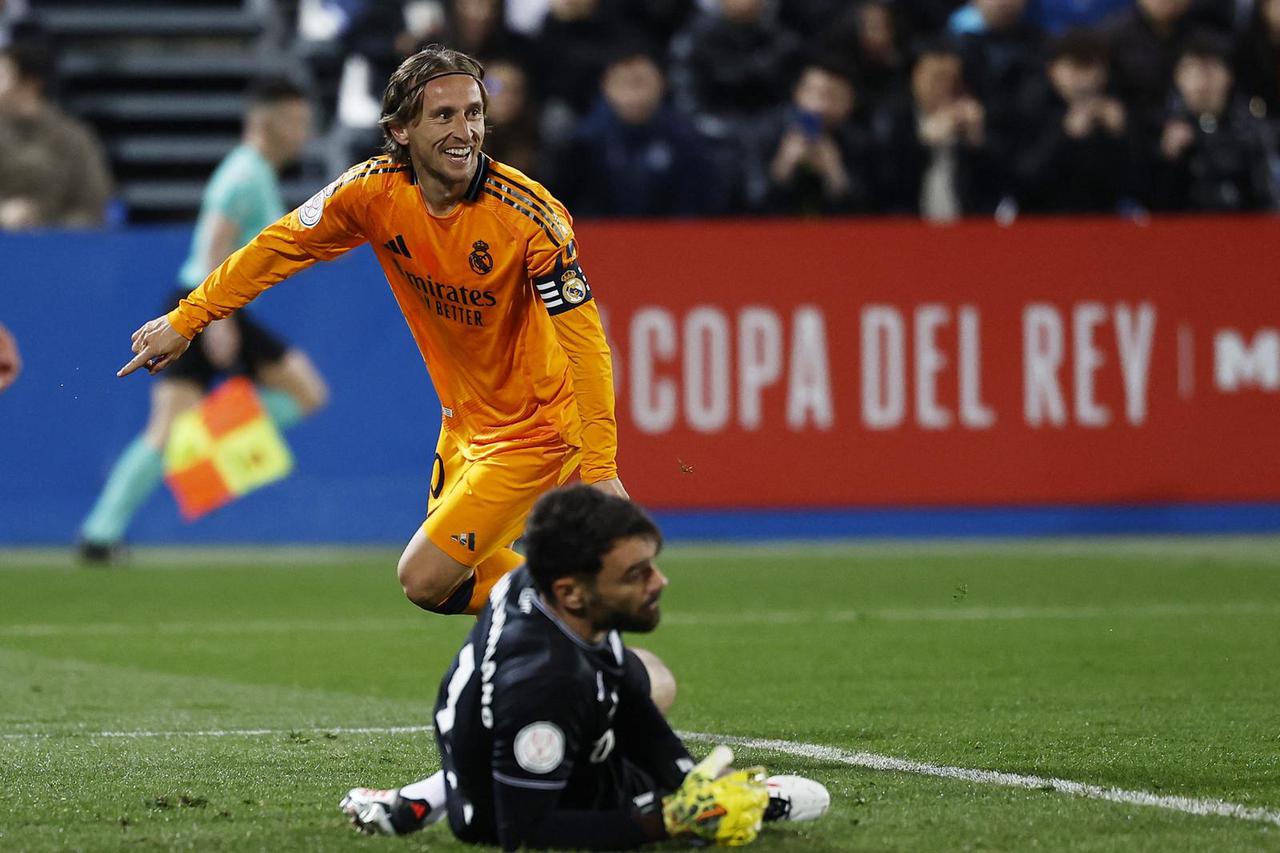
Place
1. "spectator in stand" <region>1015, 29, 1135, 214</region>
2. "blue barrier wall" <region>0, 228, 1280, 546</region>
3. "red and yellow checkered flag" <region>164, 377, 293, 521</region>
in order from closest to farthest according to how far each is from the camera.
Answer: "red and yellow checkered flag" <region>164, 377, 293, 521</region>
"blue barrier wall" <region>0, 228, 1280, 546</region>
"spectator in stand" <region>1015, 29, 1135, 214</region>

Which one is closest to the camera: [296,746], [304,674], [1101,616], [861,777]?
[861,777]

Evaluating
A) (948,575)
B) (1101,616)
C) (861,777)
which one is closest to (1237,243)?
(948,575)

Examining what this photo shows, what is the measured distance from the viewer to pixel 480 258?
6.50 metres

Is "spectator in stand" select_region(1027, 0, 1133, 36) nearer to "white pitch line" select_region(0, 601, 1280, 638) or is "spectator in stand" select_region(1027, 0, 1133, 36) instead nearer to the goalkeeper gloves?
"white pitch line" select_region(0, 601, 1280, 638)

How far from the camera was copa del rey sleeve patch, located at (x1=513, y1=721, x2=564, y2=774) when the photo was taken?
4809 millimetres

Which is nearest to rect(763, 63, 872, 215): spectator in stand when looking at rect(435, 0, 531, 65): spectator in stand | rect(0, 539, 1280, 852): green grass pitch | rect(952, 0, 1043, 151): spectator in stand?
rect(952, 0, 1043, 151): spectator in stand

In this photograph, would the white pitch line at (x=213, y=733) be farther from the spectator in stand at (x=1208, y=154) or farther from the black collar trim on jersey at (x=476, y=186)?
the spectator in stand at (x=1208, y=154)

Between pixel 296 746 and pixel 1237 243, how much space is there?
942 centimetres

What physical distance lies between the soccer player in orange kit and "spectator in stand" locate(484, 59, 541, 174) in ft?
27.0

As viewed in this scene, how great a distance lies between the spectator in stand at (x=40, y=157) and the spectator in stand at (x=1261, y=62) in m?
8.50

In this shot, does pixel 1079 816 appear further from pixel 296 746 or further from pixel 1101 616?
pixel 1101 616

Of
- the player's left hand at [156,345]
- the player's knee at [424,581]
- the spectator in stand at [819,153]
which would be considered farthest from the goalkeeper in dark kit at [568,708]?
the spectator in stand at [819,153]

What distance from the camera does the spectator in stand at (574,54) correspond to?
16219 mm

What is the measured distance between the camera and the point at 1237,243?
14.6 meters
